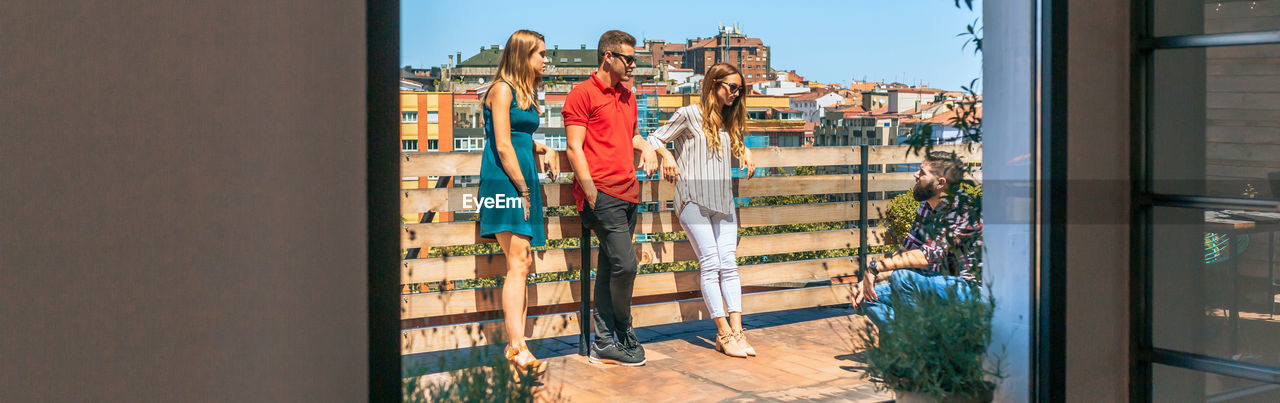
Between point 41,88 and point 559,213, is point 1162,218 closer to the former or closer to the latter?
point 559,213

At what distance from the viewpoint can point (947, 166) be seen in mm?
3092

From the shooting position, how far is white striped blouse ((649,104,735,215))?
376 cm

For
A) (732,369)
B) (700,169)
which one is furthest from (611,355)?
(700,169)

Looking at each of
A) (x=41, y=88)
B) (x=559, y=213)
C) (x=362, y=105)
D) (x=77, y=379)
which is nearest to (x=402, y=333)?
(x=362, y=105)

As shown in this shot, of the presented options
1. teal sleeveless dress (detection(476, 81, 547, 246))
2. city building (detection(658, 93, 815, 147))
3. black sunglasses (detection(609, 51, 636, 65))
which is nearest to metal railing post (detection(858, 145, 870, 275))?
city building (detection(658, 93, 815, 147))

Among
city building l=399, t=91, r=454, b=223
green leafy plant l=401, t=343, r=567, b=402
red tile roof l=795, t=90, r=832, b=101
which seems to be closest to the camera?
city building l=399, t=91, r=454, b=223

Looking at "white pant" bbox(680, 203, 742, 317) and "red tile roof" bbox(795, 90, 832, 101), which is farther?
"white pant" bbox(680, 203, 742, 317)

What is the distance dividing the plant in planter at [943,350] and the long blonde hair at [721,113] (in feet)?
3.85

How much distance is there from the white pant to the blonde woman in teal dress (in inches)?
53.3

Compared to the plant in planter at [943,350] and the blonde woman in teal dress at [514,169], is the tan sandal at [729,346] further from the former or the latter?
the blonde woman in teal dress at [514,169]

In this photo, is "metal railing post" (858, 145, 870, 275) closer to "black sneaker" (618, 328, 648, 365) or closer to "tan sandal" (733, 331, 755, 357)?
"tan sandal" (733, 331, 755, 357)

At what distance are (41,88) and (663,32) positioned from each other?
6.00 feet

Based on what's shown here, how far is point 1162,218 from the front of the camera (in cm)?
282

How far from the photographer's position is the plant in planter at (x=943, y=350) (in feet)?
9.42
